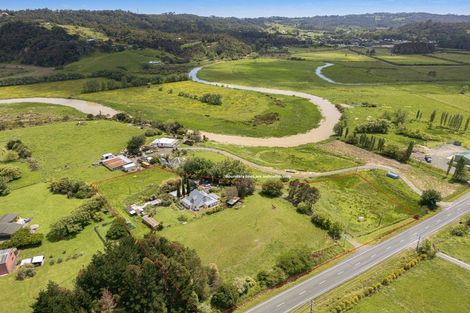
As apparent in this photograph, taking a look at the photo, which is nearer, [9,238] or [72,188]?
[9,238]

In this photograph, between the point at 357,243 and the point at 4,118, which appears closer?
the point at 357,243

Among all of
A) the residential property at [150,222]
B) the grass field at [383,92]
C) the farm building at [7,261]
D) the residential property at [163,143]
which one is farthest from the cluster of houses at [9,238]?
the grass field at [383,92]

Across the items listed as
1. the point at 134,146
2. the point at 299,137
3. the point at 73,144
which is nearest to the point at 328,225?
the point at 299,137

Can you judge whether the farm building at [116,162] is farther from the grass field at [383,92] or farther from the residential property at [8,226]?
the grass field at [383,92]

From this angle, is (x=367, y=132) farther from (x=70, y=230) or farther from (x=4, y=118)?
(x=4, y=118)

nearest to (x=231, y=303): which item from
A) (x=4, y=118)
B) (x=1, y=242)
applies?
(x=1, y=242)

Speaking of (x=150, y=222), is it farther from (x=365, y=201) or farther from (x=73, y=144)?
(x=73, y=144)
